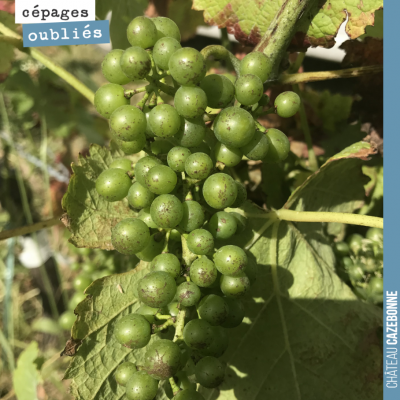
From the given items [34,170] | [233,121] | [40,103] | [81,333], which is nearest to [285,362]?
[81,333]

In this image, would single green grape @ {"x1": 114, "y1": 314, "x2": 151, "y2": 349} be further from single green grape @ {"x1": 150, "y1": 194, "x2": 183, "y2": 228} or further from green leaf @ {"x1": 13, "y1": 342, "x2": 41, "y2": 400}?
green leaf @ {"x1": 13, "y1": 342, "x2": 41, "y2": 400}

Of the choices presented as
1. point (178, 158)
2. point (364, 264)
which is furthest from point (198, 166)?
point (364, 264)

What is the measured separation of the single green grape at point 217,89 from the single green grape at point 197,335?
347 millimetres

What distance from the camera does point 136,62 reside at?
1.80ft

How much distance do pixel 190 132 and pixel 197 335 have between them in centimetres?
31

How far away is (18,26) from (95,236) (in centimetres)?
65

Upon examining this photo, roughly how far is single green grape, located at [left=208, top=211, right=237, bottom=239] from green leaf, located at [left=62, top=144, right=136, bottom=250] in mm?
259

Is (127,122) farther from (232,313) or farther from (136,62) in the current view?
(232,313)

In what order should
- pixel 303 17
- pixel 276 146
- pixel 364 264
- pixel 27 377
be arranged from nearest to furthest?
pixel 276 146
pixel 303 17
pixel 364 264
pixel 27 377

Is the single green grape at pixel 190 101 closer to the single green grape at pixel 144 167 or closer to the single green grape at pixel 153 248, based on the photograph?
the single green grape at pixel 144 167

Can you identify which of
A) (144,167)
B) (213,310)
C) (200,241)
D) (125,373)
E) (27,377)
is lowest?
(27,377)

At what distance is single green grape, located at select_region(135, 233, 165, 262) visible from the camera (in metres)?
0.65

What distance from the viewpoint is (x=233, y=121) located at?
563 millimetres

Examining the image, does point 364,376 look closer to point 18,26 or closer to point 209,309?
point 209,309
